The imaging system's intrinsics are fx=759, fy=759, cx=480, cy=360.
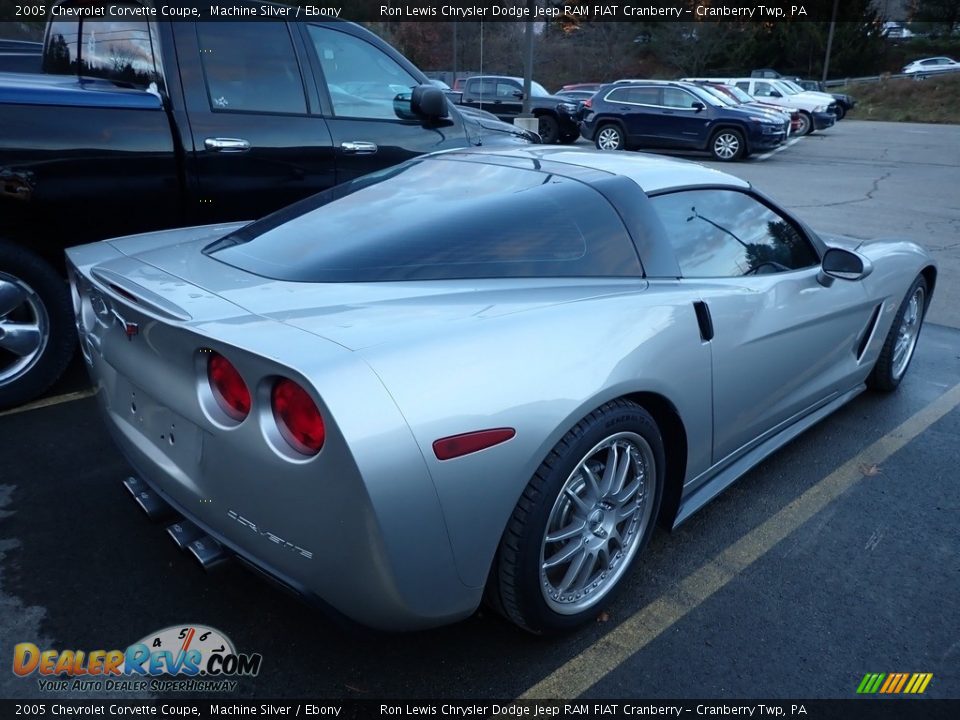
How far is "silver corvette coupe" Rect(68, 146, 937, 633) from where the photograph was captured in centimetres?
179

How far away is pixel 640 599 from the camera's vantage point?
2.57 metres

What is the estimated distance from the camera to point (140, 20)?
13.9 feet

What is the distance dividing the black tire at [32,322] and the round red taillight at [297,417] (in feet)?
8.17

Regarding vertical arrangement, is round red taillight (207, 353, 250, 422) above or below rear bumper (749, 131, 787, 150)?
above

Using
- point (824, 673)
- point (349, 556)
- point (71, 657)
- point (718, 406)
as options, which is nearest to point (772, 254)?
point (718, 406)

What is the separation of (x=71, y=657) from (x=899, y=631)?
8.36 feet

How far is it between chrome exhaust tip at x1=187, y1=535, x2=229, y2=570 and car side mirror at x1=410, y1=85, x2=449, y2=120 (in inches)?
144

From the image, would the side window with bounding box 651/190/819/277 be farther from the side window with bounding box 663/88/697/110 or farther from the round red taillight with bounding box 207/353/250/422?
the side window with bounding box 663/88/697/110

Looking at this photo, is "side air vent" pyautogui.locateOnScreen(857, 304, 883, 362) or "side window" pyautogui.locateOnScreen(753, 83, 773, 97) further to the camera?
"side window" pyautogui.locateOnScreen(753, 83, 773, 97)

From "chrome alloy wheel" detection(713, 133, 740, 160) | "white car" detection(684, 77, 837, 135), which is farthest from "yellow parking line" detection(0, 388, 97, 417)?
"white car" detection(684, 77, 837, 135)

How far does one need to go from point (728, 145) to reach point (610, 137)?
2823 millimetres

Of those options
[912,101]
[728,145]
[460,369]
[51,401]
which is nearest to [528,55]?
[728,145]

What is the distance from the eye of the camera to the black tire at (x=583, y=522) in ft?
6.70

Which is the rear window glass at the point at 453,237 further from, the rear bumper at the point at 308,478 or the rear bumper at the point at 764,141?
the rear bumper at the point at 764,141
